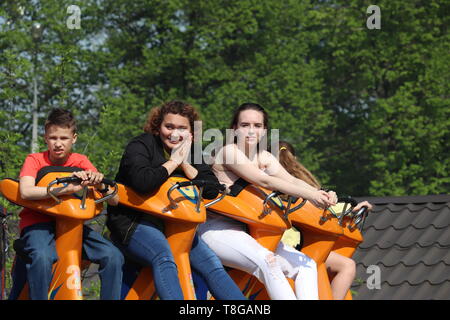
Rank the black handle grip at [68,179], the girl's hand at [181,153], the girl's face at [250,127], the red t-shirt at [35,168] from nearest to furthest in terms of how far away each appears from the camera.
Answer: the black handle grip at [68,179] < the red t-shirt at [35,168] < the girl's hand at [181,153] < the girl's face at [250,127]

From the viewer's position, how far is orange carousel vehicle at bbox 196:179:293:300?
4.36 meters

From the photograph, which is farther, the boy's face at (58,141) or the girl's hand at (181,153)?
the girl's hand at (181,153)

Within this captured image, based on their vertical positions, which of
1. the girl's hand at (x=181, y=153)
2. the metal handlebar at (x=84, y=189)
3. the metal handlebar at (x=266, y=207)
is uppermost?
the girl's hand at (x=181, y=153)

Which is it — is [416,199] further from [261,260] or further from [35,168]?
[35,168]

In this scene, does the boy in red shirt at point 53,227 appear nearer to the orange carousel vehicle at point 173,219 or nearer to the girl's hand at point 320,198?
the orange carousel vehicle at point 173,219

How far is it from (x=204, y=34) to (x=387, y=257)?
1452 cm

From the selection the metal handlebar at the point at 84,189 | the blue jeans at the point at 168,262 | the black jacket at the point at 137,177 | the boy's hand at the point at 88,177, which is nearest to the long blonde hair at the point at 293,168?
the black jacket at the point at 137,177

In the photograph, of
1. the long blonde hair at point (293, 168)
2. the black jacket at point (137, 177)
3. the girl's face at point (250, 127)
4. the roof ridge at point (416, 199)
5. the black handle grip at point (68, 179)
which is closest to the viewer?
the black handle grip at point (68, 179)

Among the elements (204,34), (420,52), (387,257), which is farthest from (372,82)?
(387,257)

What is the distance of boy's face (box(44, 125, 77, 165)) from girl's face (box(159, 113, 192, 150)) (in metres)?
0.52

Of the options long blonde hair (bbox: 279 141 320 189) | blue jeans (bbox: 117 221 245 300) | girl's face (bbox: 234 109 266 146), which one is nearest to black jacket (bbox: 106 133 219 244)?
blue jeans (bbox: 117 221 245 300)

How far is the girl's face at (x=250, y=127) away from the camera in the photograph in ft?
15.5

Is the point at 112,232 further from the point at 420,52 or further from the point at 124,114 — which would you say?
the point at 420,52

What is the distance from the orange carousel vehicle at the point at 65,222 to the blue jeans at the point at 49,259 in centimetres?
4
